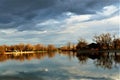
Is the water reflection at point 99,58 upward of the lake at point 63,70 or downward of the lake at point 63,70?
upward

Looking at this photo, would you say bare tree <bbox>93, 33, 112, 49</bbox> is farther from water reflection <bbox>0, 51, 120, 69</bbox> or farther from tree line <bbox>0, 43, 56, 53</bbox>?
tree line <bbox>0, 43, 56, 53</bbox>

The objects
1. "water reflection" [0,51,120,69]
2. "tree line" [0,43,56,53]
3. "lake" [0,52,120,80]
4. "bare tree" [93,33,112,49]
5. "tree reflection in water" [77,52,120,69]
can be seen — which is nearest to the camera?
"lake" [0,52,120,80]

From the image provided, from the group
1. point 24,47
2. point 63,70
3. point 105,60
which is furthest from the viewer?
point 24,47

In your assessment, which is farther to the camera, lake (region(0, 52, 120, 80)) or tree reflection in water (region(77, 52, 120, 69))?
tree reflection in water (region(77, 52, 120, 69))

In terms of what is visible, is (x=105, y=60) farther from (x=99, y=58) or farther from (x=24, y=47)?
(x=24, y=47)

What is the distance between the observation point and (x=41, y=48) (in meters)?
172

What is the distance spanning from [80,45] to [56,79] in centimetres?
9385

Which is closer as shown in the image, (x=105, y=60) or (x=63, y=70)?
(x=63, y=70)

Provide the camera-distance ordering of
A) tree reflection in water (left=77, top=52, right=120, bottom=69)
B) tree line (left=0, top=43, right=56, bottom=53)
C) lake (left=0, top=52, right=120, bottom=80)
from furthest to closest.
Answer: tree line (left=0, top=43, right=56, bottom=53) → tree reflection in water (left=77, top=52, right=120, bottom=69) → lake (left=0, top=52, right=120, bottom=80)

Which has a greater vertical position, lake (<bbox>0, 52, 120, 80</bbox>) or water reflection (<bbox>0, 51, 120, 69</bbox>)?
water reflection (<bbox>0, 51, 120, 69</bbox>)

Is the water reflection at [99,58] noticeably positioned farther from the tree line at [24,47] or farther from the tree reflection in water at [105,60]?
the tree line at [24,47]

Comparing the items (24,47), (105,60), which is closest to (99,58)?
(105,60)

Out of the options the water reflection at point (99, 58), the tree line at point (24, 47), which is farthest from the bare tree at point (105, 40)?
the tree line at point (24, 47)

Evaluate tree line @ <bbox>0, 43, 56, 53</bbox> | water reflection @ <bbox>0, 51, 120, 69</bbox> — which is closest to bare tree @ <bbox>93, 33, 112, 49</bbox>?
water reflection @ <bbox>0, 51, 120, 69</bbox>
